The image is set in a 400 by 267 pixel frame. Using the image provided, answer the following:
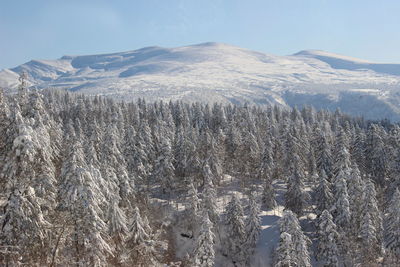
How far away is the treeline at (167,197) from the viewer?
19.5m

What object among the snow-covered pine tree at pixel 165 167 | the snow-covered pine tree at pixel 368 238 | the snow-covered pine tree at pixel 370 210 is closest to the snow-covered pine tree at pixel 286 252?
the snow-covered pine tree at pixel 368 238

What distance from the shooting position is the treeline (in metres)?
19.5

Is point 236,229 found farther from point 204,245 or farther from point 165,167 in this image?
point 165,167

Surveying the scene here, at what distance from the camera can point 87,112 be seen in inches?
4651

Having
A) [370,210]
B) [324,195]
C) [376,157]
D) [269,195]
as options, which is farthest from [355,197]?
[376,157]

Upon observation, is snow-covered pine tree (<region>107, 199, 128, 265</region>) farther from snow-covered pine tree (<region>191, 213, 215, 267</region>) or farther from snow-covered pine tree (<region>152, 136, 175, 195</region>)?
snow-covered pine tree (<region>152, 136, 175, 195</region>)

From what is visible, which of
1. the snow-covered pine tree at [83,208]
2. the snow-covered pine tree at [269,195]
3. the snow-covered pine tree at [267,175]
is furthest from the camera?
the snow-covered pine tree at [267,175]

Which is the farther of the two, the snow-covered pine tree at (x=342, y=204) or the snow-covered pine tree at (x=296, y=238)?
the snow-covered pine tree at (x=342, y=204)

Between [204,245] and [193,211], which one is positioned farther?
[193,211]

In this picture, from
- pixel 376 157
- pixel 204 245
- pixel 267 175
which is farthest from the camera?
pixel 267 175

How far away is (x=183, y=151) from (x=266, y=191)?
1939cm

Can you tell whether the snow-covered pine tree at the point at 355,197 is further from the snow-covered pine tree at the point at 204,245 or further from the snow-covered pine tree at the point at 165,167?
the snow-covered pine tree at the point at 165,167

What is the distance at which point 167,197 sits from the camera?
2901 inches


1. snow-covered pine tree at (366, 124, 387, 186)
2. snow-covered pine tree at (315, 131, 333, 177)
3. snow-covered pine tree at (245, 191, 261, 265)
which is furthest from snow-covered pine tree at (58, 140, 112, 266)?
snow-covered pine tree at (366, 124, 387, 186)
